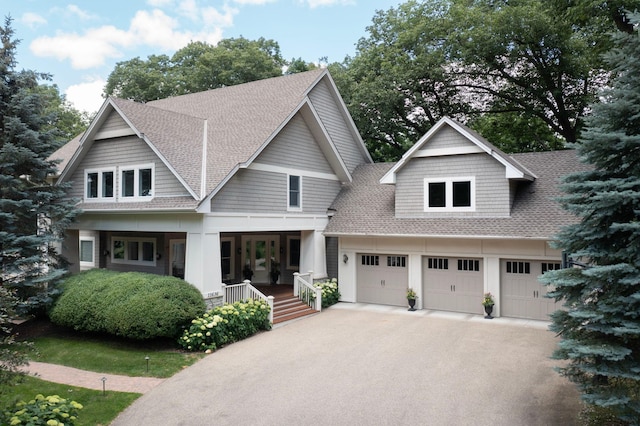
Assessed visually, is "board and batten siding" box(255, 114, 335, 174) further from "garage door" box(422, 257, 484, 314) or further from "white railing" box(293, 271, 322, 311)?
"garage door" box(422, 257, 484, 314)

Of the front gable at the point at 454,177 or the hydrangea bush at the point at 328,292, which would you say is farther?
the hydrangea bush at the point at 328,292

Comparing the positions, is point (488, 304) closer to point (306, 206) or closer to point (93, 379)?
point (306, 206)

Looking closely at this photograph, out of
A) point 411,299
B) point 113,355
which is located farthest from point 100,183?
point 411,299

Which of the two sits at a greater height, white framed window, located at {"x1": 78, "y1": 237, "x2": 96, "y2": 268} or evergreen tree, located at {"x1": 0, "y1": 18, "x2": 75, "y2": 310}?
evergreen tree, located at {"x1": 0, "y1": 18, "x2": 75, "y2": 310}

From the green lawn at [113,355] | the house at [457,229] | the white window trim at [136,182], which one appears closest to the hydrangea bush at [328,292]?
the house at [457,229]

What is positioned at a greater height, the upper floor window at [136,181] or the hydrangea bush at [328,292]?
the upper floor window at [136,181]

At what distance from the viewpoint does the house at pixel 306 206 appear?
1495cm

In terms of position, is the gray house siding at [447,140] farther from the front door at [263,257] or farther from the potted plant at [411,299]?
the front door at [263,257]

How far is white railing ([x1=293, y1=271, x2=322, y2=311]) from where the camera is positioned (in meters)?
17.6

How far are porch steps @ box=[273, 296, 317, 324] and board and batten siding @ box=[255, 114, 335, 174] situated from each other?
16.7 ft

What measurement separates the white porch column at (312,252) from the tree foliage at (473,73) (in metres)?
11.8

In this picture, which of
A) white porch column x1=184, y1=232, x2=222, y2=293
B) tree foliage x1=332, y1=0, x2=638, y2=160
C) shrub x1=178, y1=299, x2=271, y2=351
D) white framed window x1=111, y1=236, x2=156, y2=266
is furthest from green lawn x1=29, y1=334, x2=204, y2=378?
tree foliage x1=332, y1=0, x2=638, y2=160

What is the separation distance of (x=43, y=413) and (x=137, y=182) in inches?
372

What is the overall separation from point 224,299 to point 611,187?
10.9 meters
